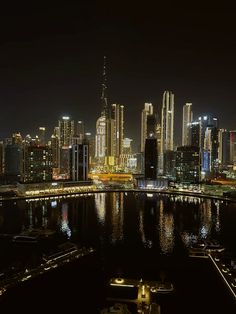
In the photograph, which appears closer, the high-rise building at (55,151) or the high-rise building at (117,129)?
the high-rise building at (55,151)

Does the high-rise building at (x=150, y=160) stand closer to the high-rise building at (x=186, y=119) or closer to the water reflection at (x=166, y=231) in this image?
the water reflection at (x=166, y=231)

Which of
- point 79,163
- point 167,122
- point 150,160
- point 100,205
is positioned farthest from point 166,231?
point 167,122

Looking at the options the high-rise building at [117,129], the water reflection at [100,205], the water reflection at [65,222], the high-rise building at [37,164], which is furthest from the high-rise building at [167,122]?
the water reflection at [65,222]

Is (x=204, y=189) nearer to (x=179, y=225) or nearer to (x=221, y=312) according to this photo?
(x=179, y=225)

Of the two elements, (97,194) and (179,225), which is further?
(97,194)

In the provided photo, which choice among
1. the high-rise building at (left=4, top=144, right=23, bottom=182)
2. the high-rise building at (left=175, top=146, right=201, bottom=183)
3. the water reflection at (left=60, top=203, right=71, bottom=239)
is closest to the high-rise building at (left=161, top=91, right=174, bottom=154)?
the high-rise building at (left=175, top=146, right=201, bottom=183)

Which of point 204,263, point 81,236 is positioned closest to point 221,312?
point 204,263

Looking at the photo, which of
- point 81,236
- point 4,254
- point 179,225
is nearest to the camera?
point 4,254
